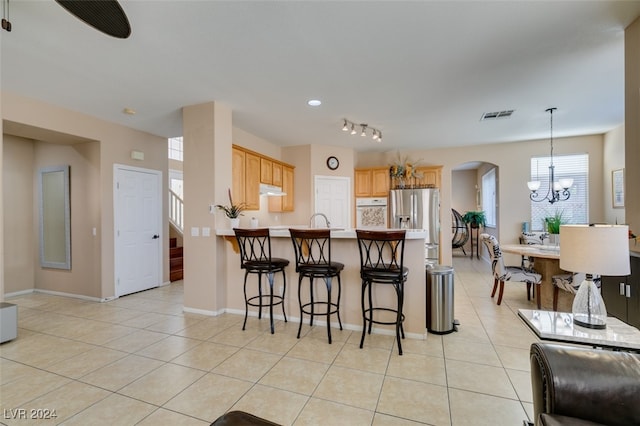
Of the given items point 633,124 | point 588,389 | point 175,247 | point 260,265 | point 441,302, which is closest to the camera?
point 588,389

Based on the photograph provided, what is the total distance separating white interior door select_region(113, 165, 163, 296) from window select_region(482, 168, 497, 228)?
7.37 metres

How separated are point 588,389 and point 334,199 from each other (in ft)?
17.9

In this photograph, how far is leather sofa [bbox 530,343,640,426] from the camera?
1112 millimetres

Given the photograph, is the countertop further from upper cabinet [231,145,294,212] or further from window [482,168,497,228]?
window [482,168,497,228]

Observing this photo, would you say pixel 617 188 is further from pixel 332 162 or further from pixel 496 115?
pixel 332 162

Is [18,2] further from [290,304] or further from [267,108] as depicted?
[290,304]

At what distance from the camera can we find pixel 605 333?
152 cm

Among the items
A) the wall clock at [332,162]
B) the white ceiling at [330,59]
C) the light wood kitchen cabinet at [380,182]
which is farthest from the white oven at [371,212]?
the white ceiling at [330,59]

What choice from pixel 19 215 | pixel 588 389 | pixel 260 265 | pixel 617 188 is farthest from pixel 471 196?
pixel 19 215

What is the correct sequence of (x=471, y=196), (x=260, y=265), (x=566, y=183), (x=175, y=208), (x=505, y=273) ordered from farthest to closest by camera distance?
(x=471, y=196)
(x=175, y=208)
(x=566, y=183)
(x=505, y=273)
(x=260, y=265)

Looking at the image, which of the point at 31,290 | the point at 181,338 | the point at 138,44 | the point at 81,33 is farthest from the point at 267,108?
the point at 31,290

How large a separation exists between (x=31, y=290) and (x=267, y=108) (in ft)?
16.1

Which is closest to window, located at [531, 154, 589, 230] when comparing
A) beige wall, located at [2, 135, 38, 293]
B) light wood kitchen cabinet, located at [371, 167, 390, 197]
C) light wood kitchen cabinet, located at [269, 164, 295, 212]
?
light wood kitchen cabinet, located at [371, 167, 390, 197]

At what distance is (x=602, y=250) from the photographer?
4.94 ft
